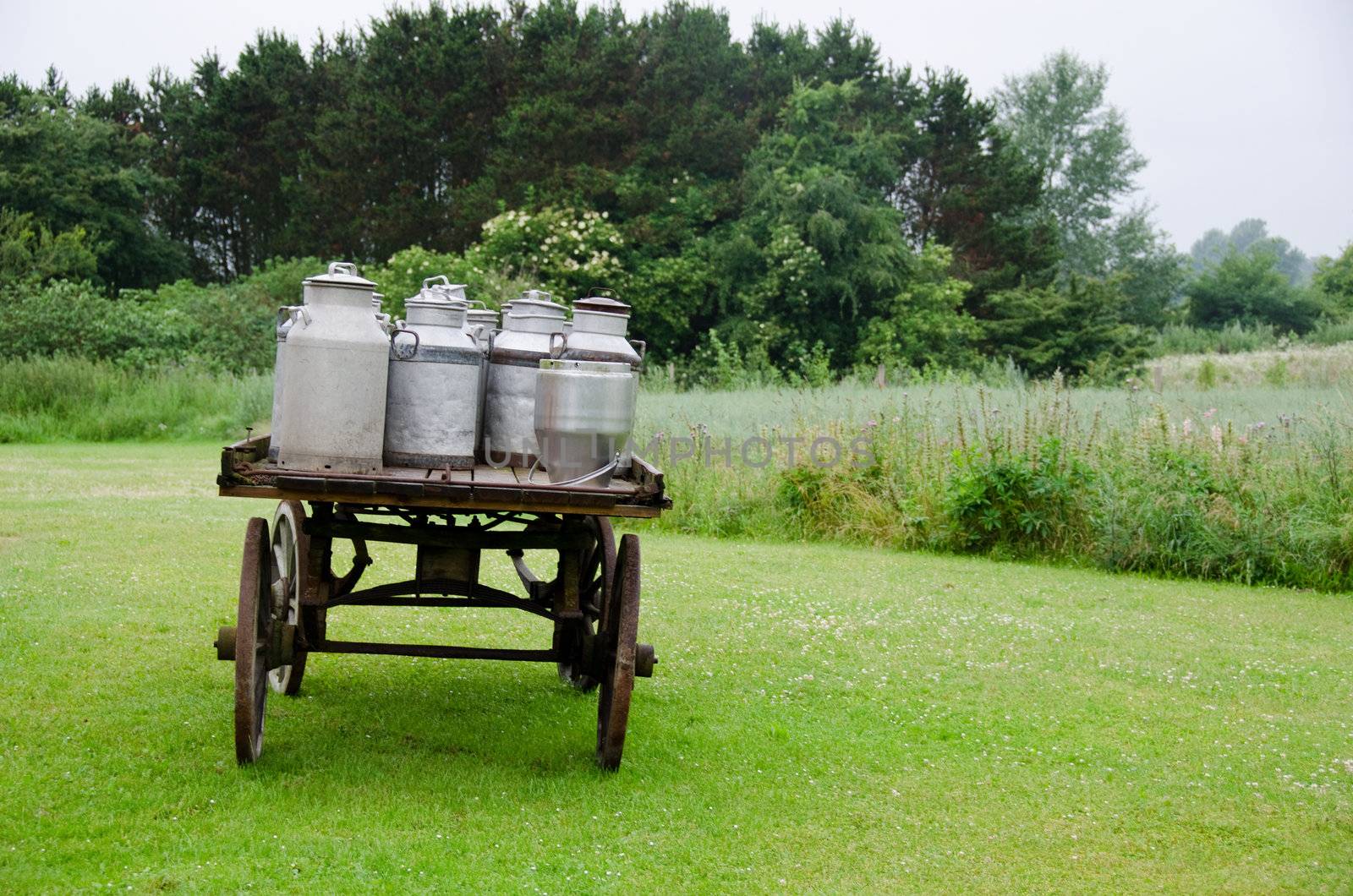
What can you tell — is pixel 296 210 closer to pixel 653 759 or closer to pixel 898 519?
pixel 898 519

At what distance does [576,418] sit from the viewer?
13.3ft

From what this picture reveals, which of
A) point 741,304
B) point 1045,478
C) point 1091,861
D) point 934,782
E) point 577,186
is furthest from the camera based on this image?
point 577,186

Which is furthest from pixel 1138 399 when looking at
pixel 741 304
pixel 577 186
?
pixel 577 186

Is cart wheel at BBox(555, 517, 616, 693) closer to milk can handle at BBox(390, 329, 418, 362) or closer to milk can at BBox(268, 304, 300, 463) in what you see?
milk can handle at BBox(390, 329, 418, 362)

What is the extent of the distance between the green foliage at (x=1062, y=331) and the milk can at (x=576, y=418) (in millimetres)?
25322

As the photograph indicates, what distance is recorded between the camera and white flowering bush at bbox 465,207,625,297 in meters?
28.0

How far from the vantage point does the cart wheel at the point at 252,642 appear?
400 centimetres

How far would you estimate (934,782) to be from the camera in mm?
4492

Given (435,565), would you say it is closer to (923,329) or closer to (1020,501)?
(1020,501)

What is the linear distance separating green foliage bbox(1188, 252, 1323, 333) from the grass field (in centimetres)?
3156

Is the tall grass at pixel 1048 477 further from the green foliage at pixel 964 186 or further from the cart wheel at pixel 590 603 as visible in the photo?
the green foliage at pixel 964 186

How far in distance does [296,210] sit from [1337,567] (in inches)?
1376

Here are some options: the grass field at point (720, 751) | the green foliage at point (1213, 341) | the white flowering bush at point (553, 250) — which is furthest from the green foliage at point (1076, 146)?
the grass field at point (720, 751)

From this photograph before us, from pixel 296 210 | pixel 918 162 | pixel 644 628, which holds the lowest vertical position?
pixel 644 628
